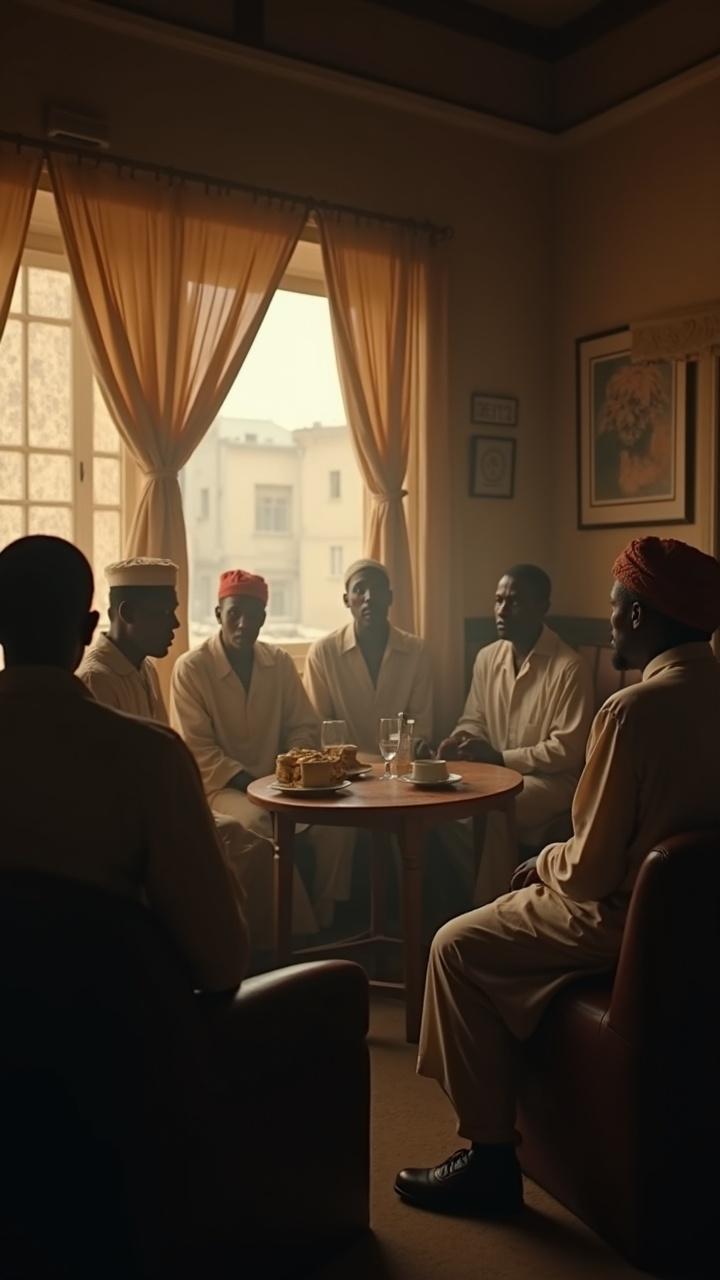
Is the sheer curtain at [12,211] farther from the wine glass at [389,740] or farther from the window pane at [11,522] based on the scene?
the wine glass at [389,740]

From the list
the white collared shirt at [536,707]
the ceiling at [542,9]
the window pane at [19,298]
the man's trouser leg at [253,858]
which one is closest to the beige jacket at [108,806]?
the man's trouser leg at [253,858]

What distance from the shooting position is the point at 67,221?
13.5 ft

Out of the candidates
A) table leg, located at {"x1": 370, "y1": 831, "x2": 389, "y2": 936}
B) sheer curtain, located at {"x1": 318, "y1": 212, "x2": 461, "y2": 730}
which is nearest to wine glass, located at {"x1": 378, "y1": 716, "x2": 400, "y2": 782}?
table leg, located at {"x1": 370, "y1": 831, "x2": 389, "y2": 936}

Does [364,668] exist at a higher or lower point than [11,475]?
lower

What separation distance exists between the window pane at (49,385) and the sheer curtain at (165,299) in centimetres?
38

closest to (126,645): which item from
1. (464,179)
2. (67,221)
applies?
(67,221)

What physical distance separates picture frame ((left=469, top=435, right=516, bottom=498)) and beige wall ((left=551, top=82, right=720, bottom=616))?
287 millimetres

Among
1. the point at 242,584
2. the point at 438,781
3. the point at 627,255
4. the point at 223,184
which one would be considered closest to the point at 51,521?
the point at 242,584

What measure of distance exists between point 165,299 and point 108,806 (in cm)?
311

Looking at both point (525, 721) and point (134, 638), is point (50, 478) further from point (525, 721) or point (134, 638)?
point (525, 721)

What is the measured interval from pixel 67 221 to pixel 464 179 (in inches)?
80.0

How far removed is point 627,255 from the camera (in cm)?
511

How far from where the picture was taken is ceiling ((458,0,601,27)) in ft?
16.7

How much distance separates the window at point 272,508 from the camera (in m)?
5.27
